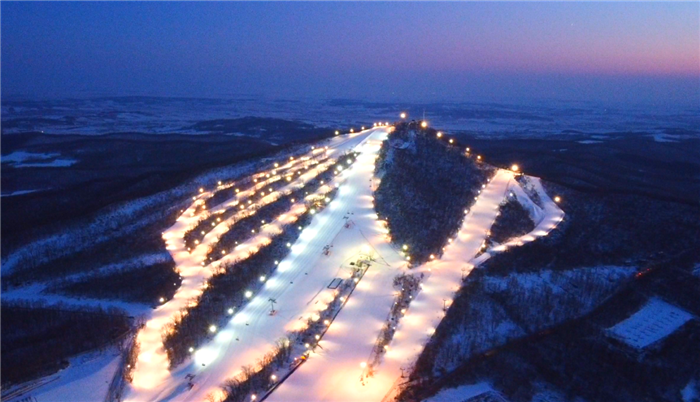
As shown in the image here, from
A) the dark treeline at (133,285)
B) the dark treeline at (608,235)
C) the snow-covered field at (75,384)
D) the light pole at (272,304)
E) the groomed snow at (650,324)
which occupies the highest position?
Answer: the dark treeline at (608,235)

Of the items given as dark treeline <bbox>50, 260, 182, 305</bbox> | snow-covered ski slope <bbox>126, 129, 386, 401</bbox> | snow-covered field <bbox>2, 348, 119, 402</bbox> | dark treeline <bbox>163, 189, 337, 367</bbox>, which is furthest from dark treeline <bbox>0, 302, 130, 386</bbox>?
dark treeline <bbox>163, 189, 337, 367</bbox>

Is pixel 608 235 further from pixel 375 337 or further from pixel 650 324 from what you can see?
pixel 375 337

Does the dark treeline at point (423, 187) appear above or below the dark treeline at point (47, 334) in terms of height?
above

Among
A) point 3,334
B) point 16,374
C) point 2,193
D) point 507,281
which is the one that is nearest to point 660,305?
point 507,281

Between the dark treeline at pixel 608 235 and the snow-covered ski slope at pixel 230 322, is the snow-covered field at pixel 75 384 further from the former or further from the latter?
the dark treeline at pixel 608 235

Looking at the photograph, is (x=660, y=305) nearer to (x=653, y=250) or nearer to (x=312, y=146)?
(x=653, y=250)

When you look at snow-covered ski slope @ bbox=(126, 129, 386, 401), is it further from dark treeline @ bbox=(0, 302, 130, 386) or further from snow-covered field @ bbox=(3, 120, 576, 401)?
dark treeline @ bbox=(0, 302, 130, 386)

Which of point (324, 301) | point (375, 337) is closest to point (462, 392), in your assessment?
point (375, 337)

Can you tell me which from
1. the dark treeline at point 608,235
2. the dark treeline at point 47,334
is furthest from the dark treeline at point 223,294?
the dark treeline at point 608,235
